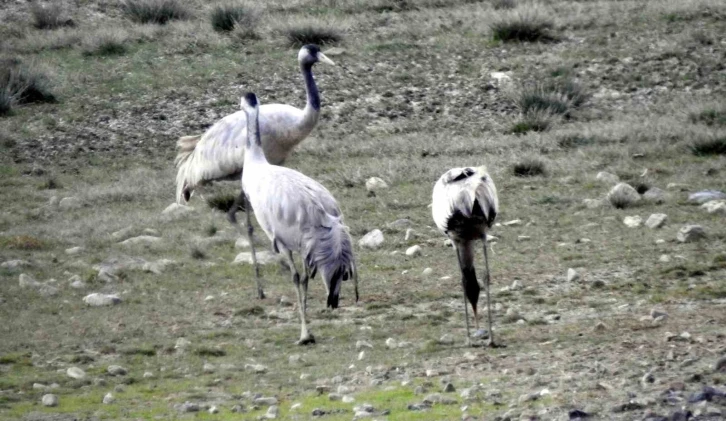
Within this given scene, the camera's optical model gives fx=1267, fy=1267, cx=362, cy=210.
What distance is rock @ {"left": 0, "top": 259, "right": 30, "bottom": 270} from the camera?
502 inches

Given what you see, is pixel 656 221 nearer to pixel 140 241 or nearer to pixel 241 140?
pixel 241 140

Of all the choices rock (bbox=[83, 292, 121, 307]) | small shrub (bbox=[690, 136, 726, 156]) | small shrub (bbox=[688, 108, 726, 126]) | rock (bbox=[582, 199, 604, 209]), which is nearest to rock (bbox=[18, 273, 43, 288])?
rock (bbox=[83, 292, 121, 307])

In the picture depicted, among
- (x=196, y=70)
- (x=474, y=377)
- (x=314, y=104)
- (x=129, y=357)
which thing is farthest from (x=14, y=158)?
(x=474, y=377)

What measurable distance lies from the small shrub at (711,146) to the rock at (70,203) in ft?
25.8

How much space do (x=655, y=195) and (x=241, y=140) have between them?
4557 millimetres

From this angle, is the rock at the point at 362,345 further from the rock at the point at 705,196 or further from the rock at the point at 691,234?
the rock at the point at 705,196

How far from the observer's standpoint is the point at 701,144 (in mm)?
15945

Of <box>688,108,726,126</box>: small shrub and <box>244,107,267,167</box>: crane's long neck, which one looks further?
<box>688,108,726,126</box>: small shrub

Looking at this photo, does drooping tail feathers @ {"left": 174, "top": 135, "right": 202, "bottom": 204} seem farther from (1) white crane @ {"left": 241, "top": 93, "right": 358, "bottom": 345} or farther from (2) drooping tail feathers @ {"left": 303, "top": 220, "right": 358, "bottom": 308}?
(2) drooping tail feathers @ {"left": 303, "top": 220, "right": 358, "bottom": 308}

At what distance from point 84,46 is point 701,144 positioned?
12.3 metres

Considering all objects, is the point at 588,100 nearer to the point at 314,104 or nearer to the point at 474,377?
the point at 314,104

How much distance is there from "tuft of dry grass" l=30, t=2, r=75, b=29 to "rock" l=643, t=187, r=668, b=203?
15292 millimetres


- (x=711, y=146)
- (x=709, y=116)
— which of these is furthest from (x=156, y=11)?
(x=711, y=146)

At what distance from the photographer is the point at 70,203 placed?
53.1 feet
